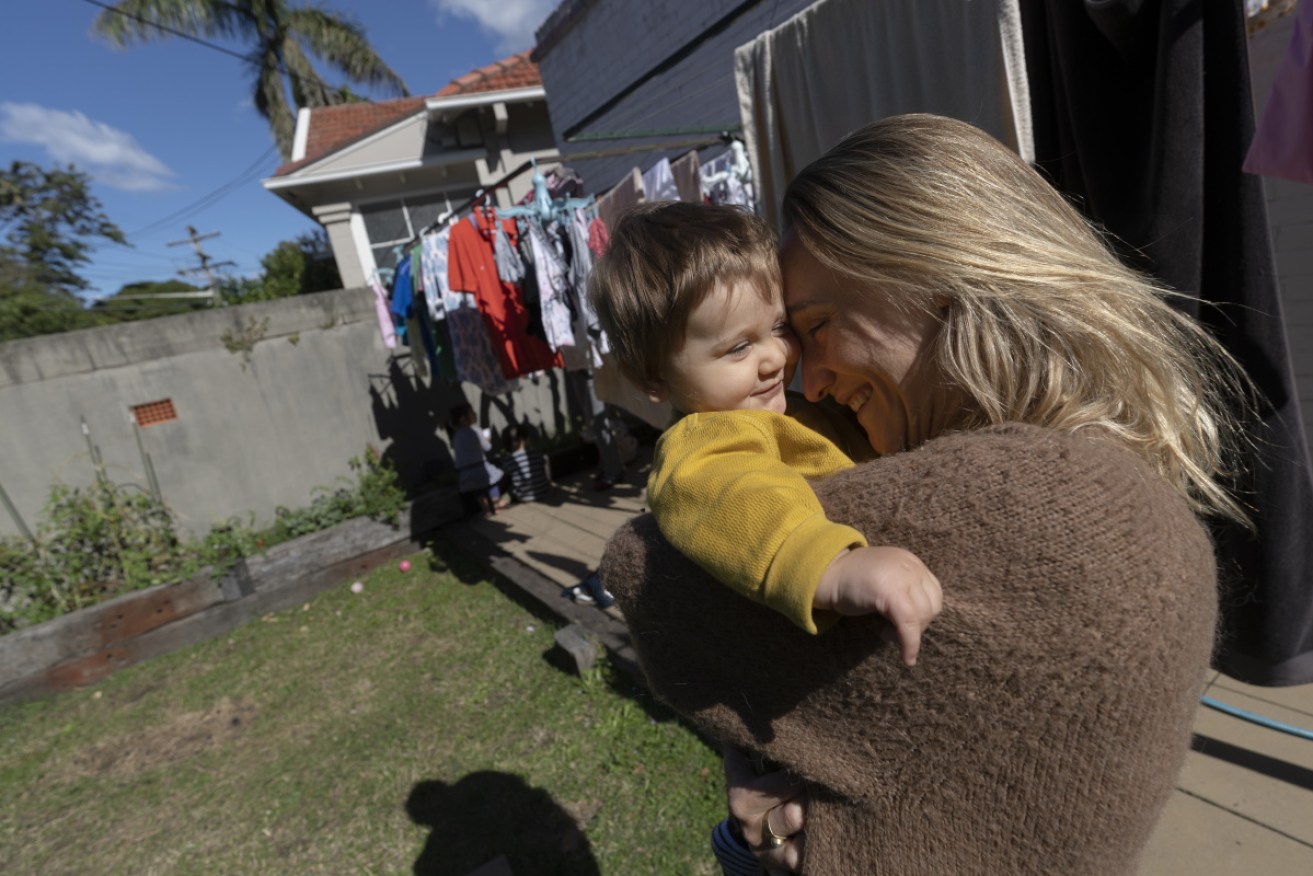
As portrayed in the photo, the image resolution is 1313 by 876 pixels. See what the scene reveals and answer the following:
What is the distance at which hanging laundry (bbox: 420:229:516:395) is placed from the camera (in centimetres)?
568

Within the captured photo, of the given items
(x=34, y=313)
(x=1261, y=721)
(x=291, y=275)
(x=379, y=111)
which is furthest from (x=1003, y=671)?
(x=379, y=111)

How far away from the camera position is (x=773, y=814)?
3.53 feet

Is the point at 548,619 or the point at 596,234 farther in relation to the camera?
the point at 548,619

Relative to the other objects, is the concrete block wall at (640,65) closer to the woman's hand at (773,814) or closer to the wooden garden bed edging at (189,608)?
the wooden garden bed edging at (189,608)

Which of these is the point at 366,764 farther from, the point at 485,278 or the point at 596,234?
the point at 596,234

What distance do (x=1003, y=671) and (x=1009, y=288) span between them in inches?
20.4

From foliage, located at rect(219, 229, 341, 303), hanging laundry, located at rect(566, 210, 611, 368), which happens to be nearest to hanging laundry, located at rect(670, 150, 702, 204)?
hanging laundry, located at rect(566, 210, 611, 368)

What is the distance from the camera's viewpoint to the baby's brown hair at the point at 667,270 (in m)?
1.26

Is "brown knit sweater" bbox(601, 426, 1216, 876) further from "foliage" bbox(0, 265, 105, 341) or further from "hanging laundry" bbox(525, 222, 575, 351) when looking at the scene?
"foliage" bbox(0, 265, 105, 341)

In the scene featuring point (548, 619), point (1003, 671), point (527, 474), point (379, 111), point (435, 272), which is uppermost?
point (379, 111)

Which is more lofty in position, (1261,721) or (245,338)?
(245,338)

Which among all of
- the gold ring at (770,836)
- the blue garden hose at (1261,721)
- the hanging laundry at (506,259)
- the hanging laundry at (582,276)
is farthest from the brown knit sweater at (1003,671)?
the hanging laundry at (506,259)

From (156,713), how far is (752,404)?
19.2ft

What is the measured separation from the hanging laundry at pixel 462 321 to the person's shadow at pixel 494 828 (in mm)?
3253
